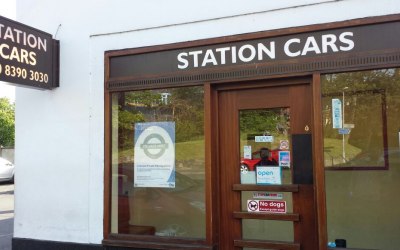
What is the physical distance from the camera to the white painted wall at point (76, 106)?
16.8 ft

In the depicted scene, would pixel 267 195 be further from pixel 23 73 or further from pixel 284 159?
pixel 23 73

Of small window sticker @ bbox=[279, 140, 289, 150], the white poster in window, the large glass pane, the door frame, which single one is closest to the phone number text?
the white poster in window

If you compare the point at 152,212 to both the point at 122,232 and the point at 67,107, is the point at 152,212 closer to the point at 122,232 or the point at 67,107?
the point at 122,232

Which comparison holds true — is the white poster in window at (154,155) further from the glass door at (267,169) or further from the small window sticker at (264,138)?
the small window sticker at (264,138)

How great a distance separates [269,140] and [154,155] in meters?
1.37

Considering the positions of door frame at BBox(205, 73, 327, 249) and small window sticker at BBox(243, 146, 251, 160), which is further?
small window sticker at BBox(243, 146, 251, 160)

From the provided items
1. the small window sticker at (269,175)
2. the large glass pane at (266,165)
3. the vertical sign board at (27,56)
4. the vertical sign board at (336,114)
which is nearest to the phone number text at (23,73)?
the vertical sign board at (27,56)

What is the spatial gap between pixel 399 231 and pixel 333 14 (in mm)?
2269

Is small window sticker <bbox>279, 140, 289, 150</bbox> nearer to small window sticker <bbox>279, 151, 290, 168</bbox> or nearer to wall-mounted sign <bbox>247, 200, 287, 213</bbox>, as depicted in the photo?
small window sticker <bbox>279, 151, 290, 168</bbox>

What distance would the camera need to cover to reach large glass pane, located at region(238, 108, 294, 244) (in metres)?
4.63

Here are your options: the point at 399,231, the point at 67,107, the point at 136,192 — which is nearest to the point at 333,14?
the point at 399,231

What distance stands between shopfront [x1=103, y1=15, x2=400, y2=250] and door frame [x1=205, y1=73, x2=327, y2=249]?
0.01 metres

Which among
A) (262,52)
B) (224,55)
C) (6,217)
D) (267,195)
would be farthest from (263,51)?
(6,217)

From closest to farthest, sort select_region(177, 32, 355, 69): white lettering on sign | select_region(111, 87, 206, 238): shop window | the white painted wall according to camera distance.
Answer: select_region(177, 32, 355, 69): white lettering on sign
select_region(111, 87, 206, 238): shop window
the white painted wall
